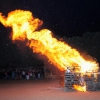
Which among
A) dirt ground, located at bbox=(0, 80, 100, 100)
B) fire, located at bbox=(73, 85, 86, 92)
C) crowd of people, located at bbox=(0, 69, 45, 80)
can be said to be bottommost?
dirt ground, located at bbox=(0, 80, 100, 100)

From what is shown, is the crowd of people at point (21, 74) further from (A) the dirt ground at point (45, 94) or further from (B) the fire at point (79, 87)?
(B) the fire at point (79, 87)

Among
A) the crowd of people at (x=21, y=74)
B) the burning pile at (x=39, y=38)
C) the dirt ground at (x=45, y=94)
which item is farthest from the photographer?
the crowd of people at (x=21, y=74)

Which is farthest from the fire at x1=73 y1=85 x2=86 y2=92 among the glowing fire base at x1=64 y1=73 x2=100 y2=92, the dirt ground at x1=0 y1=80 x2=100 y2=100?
the dirt ground at x1=0 y1=80 x2=100 y2=100

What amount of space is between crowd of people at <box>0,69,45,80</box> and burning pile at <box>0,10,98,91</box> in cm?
1263

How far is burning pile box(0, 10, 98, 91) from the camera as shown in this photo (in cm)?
2057

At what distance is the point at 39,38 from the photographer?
2134 cm

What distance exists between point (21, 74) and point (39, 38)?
1507cm

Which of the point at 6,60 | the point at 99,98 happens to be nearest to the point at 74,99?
the point at 99,98

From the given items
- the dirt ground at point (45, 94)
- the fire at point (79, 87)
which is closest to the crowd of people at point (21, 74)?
the dirt ground at point (45, 94)

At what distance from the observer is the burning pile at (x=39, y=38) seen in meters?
20.6

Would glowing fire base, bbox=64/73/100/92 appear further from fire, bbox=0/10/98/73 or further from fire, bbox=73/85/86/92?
fire, bbox=0/10/98/73

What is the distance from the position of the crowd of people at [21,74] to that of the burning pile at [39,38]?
41.4 feet

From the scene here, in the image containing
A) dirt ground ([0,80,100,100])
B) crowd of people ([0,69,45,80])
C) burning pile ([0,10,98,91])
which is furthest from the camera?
crowd of people ([0,69,45,80])

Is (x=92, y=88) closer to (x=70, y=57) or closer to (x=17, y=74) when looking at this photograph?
(x=70, y=57)
